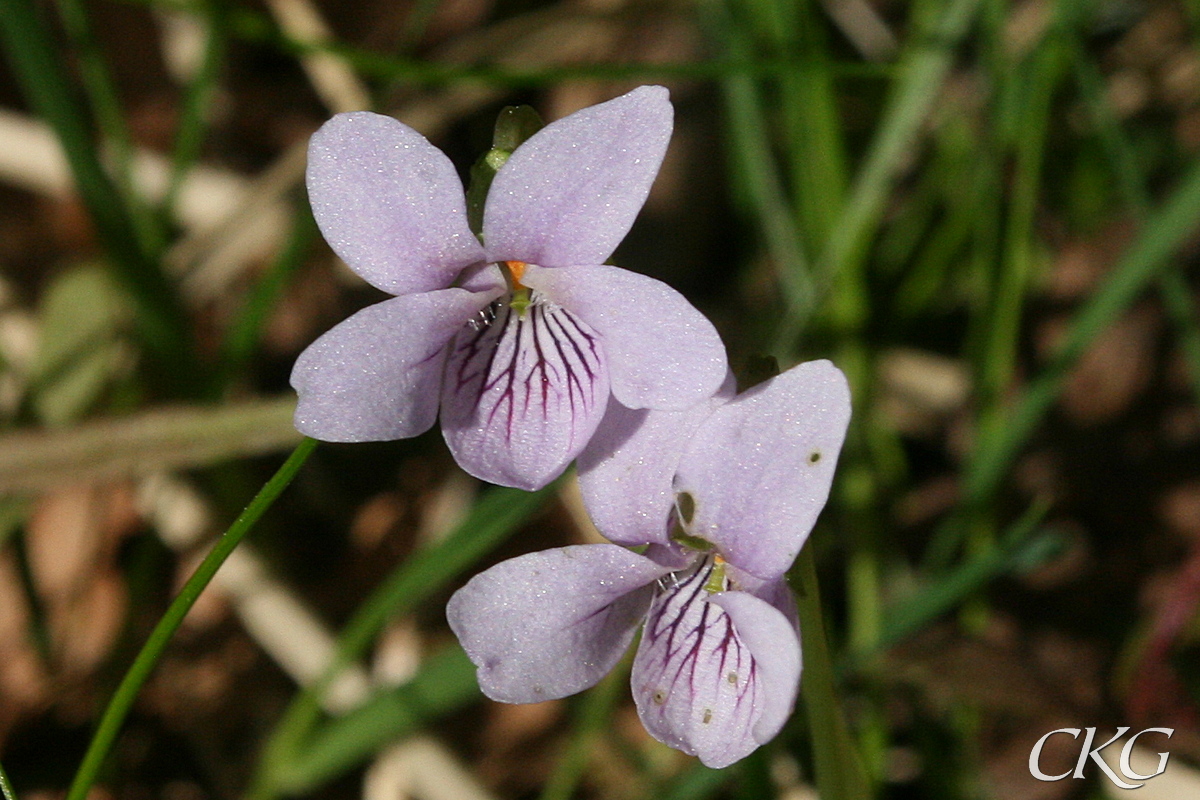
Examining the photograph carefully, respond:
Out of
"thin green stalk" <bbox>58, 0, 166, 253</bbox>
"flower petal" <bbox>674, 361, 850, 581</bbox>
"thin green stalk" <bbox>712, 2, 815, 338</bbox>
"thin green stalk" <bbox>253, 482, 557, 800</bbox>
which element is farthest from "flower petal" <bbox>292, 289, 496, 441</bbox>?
"thin green stalk" <bbox>58, 0, 166, 253</bbox>

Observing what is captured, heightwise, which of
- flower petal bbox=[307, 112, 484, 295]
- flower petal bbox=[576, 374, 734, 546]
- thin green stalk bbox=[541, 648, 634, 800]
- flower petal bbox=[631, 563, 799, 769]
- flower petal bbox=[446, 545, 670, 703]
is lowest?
thin green stalk bbox=[541, 648, 634, 800]

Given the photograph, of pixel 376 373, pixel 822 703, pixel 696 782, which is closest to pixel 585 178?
pixel 376 373

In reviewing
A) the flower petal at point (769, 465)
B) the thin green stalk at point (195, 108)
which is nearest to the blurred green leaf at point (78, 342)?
the thin green stalk at point (195, 108)

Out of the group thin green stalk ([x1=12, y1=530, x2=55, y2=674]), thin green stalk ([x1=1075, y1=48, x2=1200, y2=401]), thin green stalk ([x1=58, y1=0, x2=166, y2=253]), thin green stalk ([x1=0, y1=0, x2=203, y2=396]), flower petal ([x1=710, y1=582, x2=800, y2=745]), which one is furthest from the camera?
thin green stalk ([x1=58, y1=0, x2=166, y2=253])

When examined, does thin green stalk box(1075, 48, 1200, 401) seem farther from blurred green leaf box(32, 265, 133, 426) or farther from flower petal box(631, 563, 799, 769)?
blurred green leaf box(32, 265, 133, 426)

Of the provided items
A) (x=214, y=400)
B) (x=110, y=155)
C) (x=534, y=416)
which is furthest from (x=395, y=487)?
(x=534, y=416)

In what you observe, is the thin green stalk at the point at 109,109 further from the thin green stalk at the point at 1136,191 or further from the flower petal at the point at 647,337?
the thin green stalk at the point at 1136,191

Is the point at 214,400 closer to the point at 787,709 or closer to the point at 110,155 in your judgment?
the point at 110,155
